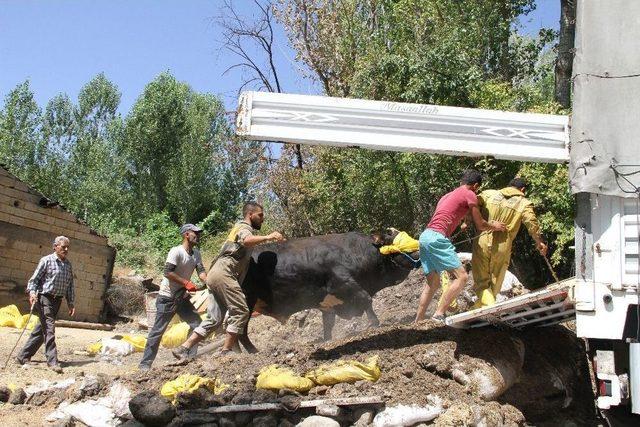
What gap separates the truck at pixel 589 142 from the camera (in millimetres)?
5297

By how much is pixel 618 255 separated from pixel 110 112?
40.8 metres

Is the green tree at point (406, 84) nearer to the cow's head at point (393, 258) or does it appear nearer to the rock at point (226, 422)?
the cow's head at point (393, 258)

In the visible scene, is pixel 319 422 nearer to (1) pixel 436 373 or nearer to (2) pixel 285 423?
(2) pixel 285 423

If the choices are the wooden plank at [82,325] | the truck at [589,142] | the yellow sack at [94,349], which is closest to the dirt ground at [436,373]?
the truck at [589,142]

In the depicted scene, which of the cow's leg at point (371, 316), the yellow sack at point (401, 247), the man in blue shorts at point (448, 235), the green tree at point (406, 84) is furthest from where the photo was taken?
the green tree at point (406, 84)

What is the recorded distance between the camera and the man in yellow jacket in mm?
7863

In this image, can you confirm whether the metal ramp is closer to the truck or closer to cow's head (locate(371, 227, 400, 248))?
the truck

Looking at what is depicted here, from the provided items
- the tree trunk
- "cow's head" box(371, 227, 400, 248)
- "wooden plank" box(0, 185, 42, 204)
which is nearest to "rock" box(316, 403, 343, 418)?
"cow's head" box(371, 227, 400, 248)

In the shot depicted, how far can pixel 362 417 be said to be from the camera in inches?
242

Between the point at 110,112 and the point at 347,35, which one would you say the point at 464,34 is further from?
the point at 110,112

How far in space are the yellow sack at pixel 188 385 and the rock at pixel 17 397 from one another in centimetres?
168

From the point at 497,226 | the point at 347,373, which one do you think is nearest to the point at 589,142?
the point at 497,226

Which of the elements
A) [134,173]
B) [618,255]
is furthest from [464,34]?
[134,173]

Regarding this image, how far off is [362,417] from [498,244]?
2738mm
